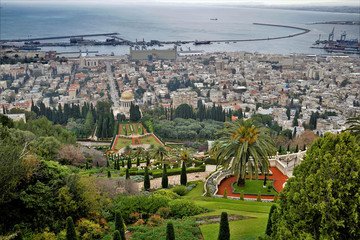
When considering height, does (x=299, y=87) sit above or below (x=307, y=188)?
below

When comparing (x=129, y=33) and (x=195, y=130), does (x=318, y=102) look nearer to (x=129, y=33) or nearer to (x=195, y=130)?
(x=195, y=130)

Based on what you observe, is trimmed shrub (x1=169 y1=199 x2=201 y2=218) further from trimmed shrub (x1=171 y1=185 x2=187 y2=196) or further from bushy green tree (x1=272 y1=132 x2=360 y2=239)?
bushy green tree (x1=272 y1=132 x2=360 y2=239)

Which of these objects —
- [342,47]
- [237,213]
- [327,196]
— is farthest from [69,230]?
[342,47]

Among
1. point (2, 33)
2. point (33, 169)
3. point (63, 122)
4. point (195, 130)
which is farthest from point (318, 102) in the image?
point (2, 33)

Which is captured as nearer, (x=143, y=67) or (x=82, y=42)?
(x=143, y=67)

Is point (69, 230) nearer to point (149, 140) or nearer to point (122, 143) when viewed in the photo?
point (122, 143)

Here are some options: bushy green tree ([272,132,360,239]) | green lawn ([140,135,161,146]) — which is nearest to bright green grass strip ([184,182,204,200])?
bushy green tree ([272,132,360,239])
